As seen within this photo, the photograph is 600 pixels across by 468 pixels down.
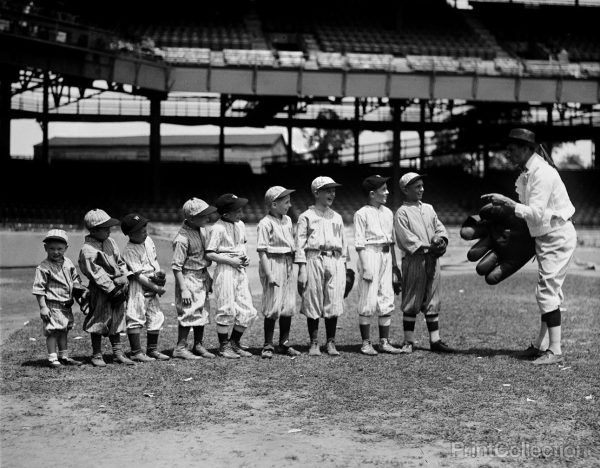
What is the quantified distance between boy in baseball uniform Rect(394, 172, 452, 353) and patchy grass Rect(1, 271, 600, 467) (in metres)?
0.28

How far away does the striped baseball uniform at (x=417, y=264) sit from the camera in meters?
8.09

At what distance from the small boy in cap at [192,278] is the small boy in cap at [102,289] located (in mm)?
596

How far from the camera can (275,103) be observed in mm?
33938

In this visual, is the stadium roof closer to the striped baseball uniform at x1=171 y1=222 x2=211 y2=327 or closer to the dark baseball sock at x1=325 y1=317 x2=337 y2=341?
the striped baseball uniform at x1=171 y1=222 x2=211 y2=327

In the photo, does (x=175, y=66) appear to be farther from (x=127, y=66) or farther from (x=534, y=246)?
(x=534, y=246)

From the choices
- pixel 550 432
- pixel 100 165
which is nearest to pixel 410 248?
pixel 550 432

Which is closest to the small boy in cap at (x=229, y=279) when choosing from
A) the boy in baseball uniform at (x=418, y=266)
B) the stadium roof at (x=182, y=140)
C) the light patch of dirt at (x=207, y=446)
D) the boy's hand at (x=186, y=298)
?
the boy's hand at (x=186, y=298)

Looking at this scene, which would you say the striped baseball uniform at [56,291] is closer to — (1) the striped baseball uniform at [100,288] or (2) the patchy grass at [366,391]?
(1) the striped baseball uniform at [100,288]

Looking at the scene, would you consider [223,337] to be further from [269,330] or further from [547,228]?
[547,228]

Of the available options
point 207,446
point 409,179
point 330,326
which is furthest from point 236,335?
point 207,446

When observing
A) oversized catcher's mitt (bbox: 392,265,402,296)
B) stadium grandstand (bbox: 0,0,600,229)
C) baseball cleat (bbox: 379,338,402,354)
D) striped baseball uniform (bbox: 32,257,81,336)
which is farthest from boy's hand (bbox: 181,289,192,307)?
stadium grandstand (bbox: 0,0,600,229)

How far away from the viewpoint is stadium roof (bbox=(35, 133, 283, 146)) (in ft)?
211

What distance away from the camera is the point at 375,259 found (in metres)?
8.14

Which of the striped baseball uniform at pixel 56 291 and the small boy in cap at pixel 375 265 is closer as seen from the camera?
the striped baseball uniform at pixel 56 291
